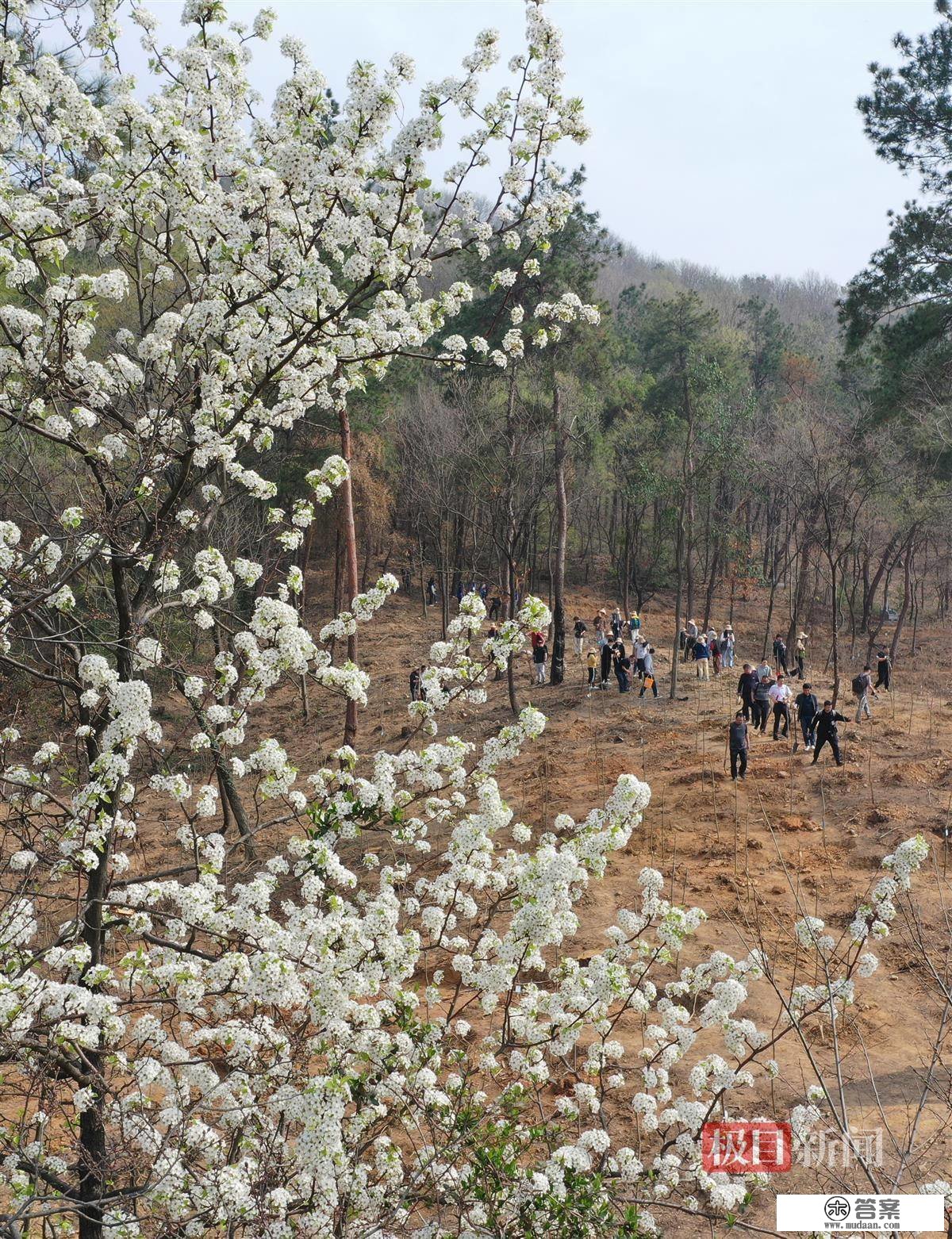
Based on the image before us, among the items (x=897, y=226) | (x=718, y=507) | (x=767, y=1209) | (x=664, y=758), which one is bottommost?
(x=767, y=1209)

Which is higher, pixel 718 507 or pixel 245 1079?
pixel 718 507

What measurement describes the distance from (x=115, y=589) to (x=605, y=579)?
34.3 meters

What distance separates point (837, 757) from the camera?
14.3 m

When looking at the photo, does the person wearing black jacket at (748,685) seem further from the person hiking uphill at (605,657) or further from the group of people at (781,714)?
the person hiking uphill at (605,657)

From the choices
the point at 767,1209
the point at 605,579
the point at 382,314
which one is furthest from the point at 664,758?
the point at 605,579

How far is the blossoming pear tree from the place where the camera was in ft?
12.7

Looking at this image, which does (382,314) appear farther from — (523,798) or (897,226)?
(897,226)

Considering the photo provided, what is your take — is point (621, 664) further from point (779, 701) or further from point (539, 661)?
point (779, 701)

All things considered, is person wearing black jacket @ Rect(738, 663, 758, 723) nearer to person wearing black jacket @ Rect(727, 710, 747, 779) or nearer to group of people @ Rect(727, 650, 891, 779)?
group of people @ Rect(727, 650, 891, 779)

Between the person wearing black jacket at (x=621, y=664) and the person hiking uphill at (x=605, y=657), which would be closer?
the person wearing black jacket at (x=621, y=664)

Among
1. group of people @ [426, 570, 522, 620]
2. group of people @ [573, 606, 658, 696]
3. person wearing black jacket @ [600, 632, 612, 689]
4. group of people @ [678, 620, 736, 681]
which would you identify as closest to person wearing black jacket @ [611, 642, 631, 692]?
group of people @ [573, 606, 658, 696]

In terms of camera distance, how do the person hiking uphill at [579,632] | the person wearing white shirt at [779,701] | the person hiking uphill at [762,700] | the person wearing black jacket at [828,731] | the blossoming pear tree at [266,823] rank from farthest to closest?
1. the person hiking uphill at [579,632]
2. the person wearing white shirt at [779,701]
3. the person hiking uphill at [762,700]
4. the person wearing black jacket at [828,731]
5. the blossoming pear tree at [266,823]

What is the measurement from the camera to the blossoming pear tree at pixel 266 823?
3.87 metres

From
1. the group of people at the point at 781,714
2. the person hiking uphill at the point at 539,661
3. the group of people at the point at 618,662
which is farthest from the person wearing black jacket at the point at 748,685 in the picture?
the person hiking uphill at the point at 539,661
